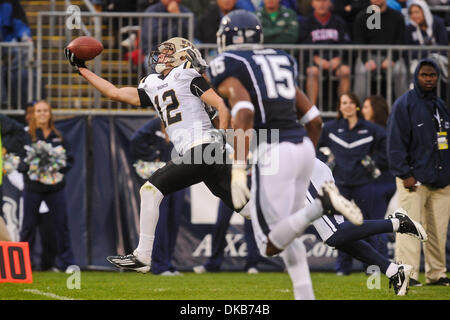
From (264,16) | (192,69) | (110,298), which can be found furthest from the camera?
(264,16)

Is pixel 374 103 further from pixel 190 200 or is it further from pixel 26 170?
pixel 26 170

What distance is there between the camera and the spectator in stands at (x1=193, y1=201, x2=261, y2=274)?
35.7 feet

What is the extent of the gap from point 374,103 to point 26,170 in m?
4.02

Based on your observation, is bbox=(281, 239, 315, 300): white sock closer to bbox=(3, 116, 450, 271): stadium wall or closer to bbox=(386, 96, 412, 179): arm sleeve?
bbox=(386, 96, 412, 179): arm sleeve

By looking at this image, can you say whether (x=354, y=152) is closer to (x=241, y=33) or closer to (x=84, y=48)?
(x=84, y=48)

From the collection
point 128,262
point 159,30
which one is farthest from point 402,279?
point 159,30

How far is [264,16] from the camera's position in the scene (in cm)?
1216

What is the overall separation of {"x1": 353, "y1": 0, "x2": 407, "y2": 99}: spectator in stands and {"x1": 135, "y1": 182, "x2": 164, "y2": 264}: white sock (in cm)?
508

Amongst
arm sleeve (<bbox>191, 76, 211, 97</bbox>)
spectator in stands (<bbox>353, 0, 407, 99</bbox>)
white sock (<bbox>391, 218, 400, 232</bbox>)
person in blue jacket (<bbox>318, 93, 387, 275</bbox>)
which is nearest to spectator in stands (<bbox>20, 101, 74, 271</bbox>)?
person in blue jacket (<bbox>318, 93, 387, 275</bbox>)

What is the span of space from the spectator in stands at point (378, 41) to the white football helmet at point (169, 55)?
15.1ft

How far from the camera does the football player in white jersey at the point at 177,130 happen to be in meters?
7.16

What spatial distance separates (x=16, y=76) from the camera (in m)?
11.9

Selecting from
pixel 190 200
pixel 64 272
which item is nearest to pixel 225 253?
pixel 190 200

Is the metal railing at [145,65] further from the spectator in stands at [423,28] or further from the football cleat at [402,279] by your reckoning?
the football cleat at [402,279]
